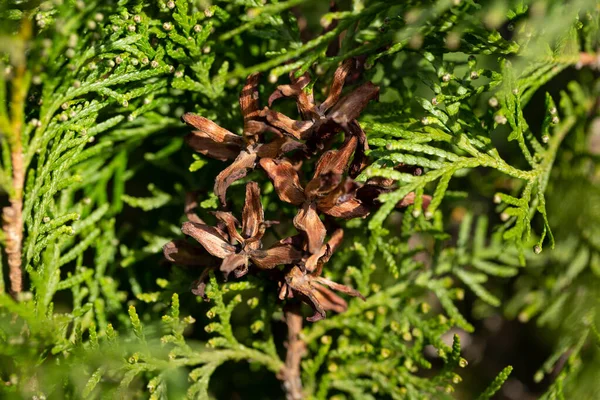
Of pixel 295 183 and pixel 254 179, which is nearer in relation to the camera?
pixel 295 183

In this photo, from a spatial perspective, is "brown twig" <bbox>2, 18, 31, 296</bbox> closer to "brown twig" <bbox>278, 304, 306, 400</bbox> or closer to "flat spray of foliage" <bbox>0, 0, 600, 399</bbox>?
"flat spray of foliage" <bbox>0, 0, 600, 399</bbox>

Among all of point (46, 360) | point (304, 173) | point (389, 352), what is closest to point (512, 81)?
point (304, 173)

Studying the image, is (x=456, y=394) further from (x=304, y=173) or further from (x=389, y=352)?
(x=304, y=173)

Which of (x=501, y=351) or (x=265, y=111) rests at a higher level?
(x=265, y=111)

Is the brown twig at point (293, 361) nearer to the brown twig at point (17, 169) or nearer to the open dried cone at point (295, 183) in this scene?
the open dried cone at point (295, 183)

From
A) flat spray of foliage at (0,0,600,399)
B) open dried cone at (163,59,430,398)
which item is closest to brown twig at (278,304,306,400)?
flat spray of foliage at (0,0,600,399)

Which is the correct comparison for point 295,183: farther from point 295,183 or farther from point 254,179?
point 254,179

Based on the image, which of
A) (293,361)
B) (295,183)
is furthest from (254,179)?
(293,361)
